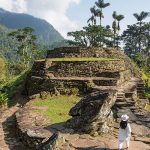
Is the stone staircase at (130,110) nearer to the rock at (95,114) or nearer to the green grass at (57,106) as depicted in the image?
the rock at (95,114)

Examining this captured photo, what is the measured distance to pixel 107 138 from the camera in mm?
9766

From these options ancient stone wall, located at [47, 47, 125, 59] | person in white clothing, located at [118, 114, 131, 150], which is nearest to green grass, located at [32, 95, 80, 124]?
person in white clothing, located at [118, 114, 131, 150]

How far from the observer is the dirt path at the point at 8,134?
1041cm

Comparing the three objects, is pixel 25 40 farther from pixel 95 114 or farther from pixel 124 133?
pixel 124 133

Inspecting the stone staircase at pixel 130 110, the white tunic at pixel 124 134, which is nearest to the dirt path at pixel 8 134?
the white tunic at pixel 124 134

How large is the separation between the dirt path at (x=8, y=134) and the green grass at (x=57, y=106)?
1.32 metres

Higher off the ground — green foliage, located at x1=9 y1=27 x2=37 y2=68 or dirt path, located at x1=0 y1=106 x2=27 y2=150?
green foliage, located at x1=9 y1=27 x2=37 y2=68

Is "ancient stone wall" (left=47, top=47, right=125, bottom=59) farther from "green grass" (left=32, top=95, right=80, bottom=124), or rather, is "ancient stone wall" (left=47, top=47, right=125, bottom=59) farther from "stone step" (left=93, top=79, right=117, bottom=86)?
"green grass" (left=32, top=95, right=80, bottom=124)

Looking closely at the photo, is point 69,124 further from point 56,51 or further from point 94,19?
point 94,19

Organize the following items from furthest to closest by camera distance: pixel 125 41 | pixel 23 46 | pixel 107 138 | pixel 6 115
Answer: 1. pixel 125 41
2. pixel 23 46
3. pixel 6 115
4. pixel 107 138

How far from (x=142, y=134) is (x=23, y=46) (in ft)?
147

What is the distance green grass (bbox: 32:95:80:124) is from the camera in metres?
12.8

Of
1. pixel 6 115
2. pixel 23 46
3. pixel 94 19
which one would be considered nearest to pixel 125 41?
pixel 94 19

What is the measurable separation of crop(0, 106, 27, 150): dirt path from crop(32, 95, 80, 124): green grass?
4.32ft
